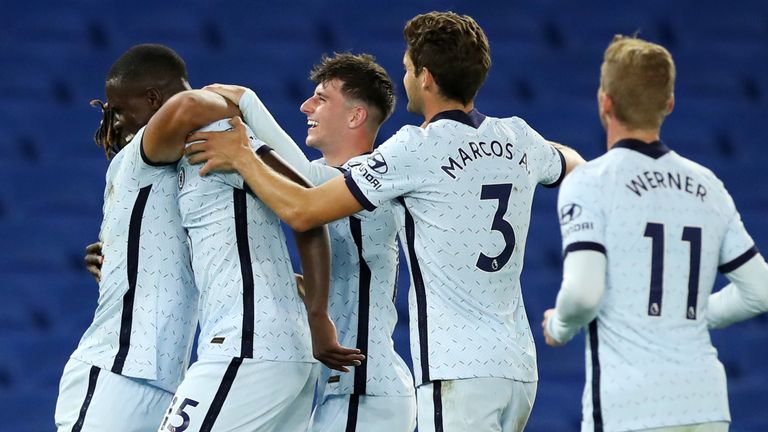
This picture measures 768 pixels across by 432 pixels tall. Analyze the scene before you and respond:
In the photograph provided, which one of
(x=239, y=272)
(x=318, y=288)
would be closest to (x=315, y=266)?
(x=318, y=288)

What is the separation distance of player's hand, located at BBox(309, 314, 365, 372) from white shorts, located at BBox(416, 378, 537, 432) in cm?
29

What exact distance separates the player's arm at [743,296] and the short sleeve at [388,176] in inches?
36.4

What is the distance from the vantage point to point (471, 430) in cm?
335

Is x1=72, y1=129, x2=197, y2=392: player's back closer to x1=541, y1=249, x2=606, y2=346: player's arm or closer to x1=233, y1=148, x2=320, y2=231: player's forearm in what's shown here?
x1=233, y1=148, x2=320, y2=231: player's forearm

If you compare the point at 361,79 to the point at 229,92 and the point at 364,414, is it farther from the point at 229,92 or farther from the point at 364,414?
the point at 364,414

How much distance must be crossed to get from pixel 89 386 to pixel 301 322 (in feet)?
2.30

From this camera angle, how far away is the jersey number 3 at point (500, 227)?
3455 millimetres

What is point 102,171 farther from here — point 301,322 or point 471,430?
point 471,430

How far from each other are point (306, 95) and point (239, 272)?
446 cm

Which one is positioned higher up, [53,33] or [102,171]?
[53,33]

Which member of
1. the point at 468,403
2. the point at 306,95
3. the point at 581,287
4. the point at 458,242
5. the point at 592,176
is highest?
the point at 306,95

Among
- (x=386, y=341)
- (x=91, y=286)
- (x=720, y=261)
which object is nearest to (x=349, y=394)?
(x=386, y=341)

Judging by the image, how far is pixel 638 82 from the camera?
302cm

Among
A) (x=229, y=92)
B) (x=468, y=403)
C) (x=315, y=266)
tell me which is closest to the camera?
(x=468, y=403)
